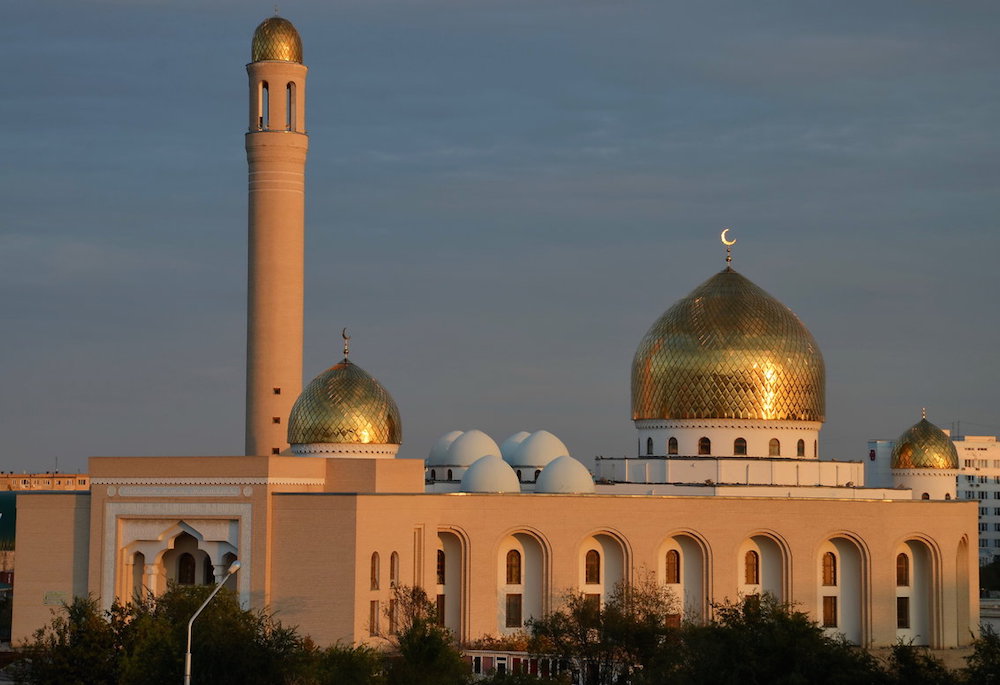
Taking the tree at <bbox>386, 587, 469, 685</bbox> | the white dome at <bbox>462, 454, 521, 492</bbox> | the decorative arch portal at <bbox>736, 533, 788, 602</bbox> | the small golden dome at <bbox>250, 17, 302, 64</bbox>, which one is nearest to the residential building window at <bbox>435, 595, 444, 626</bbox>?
the white dome at <bbox>462, 454, 521, 492</bbox>

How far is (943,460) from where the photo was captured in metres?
49.2

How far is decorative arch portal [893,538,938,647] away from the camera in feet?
140

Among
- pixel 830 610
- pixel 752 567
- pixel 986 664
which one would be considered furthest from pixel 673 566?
pixel 986 664

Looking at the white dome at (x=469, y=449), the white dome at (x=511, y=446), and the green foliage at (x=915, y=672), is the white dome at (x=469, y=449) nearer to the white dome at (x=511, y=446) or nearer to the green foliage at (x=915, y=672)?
the white dome at (x=511, y=446)

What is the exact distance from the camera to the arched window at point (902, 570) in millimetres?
42969

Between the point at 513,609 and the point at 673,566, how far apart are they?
3.94 m

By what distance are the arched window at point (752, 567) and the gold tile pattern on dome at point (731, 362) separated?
128 inches

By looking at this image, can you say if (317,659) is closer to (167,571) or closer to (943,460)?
(167,571)

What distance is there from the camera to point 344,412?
41.7m

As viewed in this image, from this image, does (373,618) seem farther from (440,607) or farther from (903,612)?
(903,612)

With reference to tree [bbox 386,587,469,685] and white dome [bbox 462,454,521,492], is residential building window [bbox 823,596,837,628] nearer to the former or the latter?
white dome [bbox 462,454,521,492]

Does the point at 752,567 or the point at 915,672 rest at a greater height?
the point at 752,567

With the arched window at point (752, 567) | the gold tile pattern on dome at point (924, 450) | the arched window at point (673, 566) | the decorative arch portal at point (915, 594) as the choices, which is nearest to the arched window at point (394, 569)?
the arched window at point (673, 566)

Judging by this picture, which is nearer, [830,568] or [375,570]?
[375,570]
